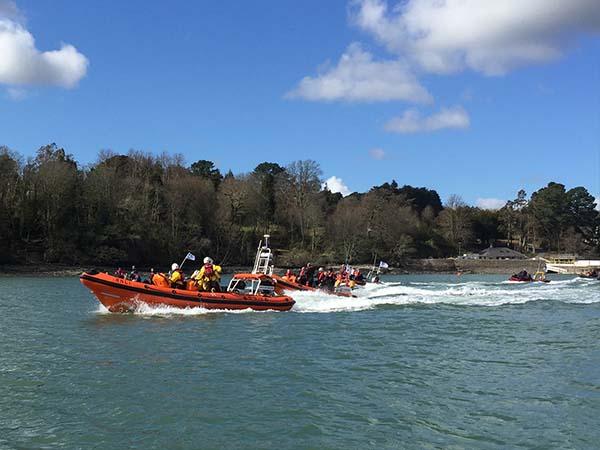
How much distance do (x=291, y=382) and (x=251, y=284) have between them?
1553 cm

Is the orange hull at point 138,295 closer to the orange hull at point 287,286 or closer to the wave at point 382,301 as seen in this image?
the wave at point 382,301

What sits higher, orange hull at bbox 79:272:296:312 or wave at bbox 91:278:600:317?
orange hull at bbox 79:272:296:312

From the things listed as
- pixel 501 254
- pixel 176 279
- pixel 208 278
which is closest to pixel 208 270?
pixel 208 278

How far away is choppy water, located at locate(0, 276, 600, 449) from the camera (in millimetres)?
10188

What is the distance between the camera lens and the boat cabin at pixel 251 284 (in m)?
28.7

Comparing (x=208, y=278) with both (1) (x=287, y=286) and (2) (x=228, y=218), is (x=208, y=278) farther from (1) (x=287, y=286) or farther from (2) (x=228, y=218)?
(2) (x=228, y=218)

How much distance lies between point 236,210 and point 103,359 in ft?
270

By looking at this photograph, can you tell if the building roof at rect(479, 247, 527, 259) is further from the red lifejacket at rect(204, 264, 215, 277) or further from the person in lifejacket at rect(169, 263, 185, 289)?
the person in lifejacket at rect(169, 263, 185, 289)

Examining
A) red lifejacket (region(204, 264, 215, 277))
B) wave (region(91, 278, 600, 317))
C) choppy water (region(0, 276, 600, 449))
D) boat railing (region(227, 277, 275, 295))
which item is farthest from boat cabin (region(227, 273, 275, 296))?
choppy water (region(0, 276, 600, 449))

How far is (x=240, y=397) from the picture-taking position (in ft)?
40.5

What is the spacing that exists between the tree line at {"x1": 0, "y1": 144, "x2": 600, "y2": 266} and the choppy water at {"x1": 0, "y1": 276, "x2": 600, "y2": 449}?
49.9 m

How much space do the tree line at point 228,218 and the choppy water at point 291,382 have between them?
164 feet

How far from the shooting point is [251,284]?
2905 cm

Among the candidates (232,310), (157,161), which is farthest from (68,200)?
(232,310)
